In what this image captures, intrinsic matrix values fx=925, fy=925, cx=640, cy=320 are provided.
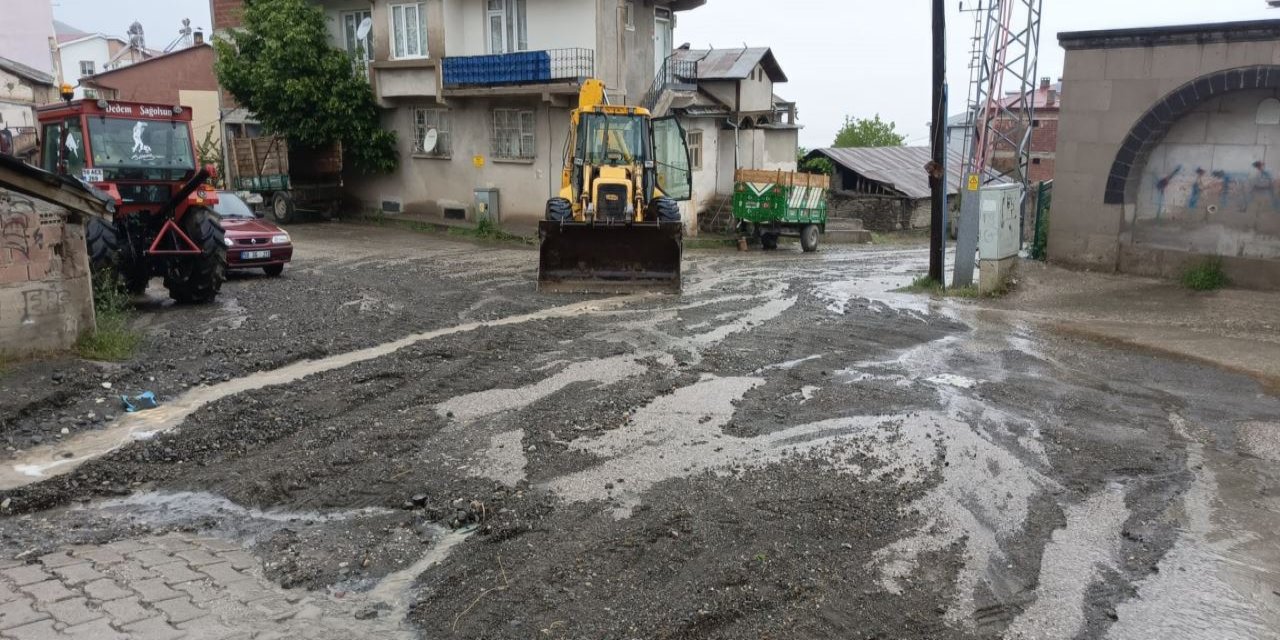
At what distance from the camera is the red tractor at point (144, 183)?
11.7 meters

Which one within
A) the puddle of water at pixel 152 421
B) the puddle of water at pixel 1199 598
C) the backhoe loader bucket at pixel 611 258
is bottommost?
the puddle of water at pixel 1199 598

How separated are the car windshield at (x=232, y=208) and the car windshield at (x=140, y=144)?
3.70 metres

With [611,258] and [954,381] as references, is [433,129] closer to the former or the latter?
[611,258]

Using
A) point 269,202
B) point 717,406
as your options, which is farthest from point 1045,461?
point 269,202

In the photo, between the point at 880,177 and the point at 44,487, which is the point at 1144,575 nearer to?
the point at 44,487

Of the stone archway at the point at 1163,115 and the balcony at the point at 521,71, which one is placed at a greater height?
the balcony at the point at 521,71

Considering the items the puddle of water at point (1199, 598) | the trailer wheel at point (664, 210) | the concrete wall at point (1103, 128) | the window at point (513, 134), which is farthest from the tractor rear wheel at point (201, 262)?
the concrete wall at point (1103, 128)

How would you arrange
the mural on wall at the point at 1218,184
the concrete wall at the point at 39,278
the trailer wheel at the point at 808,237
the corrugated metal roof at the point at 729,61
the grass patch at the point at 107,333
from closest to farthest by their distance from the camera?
the concrete wall at the point at 39,278, the grass patch at the point at 107,333, the mural on wall at the point at 1218,184, the trailer wheel at the point at 808,237, the corrugated metal roof at the point at 729,61

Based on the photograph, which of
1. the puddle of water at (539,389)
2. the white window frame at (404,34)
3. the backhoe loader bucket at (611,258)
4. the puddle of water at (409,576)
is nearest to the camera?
the puddle of water at (409,576)

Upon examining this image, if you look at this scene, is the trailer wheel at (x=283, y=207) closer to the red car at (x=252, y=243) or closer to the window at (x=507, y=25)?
the window at (x=507, y=25)

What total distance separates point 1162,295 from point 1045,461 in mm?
8864

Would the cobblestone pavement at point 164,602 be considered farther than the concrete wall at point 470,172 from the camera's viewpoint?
No

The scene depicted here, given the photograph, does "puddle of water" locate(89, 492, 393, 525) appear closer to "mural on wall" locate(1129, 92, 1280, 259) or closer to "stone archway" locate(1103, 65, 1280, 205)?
"stone archway" locate(1103, 65, 1280, 205)

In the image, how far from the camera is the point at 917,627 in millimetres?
4516
